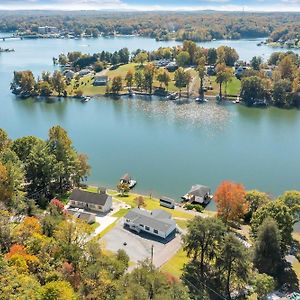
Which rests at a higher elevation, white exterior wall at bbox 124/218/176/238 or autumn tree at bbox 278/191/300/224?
autumn tree at bbox 278/191/300/224

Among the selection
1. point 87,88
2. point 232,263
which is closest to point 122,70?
point 87,88

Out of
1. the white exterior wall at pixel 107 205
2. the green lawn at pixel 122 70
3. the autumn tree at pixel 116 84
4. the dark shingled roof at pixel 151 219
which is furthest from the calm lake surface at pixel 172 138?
the green lawn at pixel 122 70

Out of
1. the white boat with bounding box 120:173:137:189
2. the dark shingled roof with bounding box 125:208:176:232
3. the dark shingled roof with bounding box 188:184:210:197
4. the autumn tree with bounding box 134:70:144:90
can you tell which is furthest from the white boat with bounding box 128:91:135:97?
the dark shingled roof with bounding box 125:208:176:232

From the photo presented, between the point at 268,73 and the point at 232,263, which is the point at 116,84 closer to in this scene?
the point at 268,73

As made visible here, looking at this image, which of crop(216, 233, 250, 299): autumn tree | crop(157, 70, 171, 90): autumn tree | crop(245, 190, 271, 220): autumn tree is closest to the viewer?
crop(216, 233, 250, 299): autumn tree

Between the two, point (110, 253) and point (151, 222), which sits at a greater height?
point (110, 253)

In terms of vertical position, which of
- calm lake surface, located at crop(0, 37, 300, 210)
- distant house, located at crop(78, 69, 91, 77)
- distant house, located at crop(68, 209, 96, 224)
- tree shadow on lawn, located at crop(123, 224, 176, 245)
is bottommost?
calm lake surface, located at crop(0, 37, 300, 210)

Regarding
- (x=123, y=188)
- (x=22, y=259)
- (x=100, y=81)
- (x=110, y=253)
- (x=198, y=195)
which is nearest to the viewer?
(x=22, y=259)

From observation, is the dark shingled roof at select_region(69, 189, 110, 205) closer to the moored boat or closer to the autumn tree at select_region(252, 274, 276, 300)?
the moored boat
